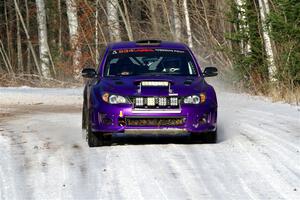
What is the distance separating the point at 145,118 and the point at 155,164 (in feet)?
4.94

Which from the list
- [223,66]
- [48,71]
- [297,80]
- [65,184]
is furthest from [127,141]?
[48,71]

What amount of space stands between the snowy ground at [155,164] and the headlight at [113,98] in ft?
2.05

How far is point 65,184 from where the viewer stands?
939 cm

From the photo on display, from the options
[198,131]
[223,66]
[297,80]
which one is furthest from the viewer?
[223,66]

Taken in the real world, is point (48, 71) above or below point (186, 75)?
below

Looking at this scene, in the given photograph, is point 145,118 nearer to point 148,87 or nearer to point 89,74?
point 148,87

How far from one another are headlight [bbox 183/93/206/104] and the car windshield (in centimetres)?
106

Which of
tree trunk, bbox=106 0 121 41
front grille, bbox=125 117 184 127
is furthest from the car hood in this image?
tree trunk, bbox=106 0 121 41

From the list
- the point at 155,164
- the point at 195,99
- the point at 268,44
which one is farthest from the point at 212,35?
the point at 155,164

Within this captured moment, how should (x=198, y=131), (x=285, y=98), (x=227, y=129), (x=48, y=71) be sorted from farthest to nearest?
(x=48, y=71) < (x=285, y=98) < (x=227, y=129) < (x=198, y=131)

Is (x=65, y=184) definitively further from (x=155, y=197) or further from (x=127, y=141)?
(x=127, y=141)

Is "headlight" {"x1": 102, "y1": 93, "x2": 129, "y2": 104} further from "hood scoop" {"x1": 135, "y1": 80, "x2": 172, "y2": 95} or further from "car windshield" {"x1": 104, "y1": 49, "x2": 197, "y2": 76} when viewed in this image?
"car windshield" {"x1": 104, "y1": 49, "x2": 197, "y2": 76}

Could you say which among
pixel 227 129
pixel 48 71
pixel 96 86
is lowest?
pixel 48 71

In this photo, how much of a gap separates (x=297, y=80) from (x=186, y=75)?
9932 millimetres
